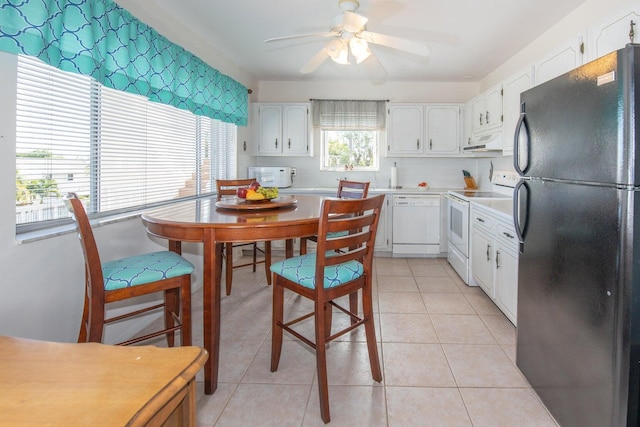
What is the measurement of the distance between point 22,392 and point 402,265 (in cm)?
388

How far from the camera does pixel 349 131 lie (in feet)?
16.7

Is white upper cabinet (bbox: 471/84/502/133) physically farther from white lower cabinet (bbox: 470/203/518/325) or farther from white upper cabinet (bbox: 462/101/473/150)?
white lower cabinet (bbox: 470/203/518/325)

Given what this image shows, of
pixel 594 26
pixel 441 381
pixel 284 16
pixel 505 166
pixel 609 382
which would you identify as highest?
pixel 284 16

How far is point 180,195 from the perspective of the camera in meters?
3.19

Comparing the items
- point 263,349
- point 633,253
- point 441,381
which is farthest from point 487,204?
point 263,349

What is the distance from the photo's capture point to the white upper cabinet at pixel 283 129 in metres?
4.73

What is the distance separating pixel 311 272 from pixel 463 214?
7.84ft

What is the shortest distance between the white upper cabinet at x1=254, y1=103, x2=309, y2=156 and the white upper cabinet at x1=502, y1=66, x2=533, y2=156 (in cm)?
239

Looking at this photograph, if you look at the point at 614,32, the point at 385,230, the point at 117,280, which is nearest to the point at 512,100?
the point at 614,32

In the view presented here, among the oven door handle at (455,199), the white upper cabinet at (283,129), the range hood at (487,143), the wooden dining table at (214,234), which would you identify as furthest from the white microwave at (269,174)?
→ the wooden dining table at (214,234)

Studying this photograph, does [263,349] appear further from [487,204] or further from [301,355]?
[487,204]

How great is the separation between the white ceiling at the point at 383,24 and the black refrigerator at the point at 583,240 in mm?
1392

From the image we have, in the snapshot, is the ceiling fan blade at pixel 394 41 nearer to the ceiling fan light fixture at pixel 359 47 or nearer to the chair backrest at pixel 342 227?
the ceiling fan light fixture at pixel 359 47

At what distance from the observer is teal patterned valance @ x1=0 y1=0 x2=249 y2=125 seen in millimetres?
1482
